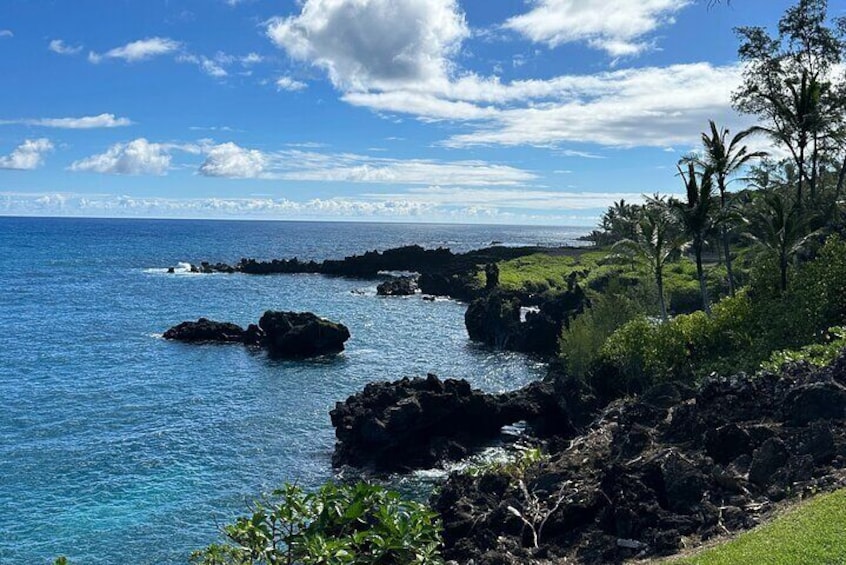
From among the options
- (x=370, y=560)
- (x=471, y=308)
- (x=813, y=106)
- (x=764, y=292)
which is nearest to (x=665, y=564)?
(x=370, y=560)

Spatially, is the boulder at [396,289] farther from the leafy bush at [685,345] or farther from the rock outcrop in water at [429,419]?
the leafy bush at [685,345]

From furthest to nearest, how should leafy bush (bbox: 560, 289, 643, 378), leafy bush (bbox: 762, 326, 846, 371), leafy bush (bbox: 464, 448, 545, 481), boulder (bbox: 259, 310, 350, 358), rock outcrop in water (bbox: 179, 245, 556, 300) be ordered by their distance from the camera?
rock outcrop in water (bbox: 179, 245, 556, 300) → boulder (bbox: 259, 310, 350, 358) → leafy bush (bbox: 560, 289, 643, 378) → leafy bush (bbox: 464, 448, 545, 481) → leafy bush (bbox: 762, 326, 846, 371)

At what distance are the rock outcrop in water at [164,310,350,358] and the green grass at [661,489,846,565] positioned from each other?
63969 mm

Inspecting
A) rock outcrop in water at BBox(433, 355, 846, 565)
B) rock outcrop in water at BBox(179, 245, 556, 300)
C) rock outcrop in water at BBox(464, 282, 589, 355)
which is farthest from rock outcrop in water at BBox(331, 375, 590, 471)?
rock outcrop in water at BBox(179, 245, 556, 300)

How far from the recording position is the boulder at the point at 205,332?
86.0 m

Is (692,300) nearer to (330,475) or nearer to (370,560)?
(330,475)

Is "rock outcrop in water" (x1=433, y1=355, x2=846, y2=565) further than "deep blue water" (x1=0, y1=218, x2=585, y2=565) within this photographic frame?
No

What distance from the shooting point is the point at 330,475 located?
140 ft

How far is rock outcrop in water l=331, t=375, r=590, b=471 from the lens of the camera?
4462 centimetres

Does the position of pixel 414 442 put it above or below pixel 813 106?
below

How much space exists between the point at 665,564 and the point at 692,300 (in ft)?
255

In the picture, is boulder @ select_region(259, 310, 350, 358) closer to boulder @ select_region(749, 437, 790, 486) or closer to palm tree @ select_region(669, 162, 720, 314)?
palm tree @ select_region(669, 162, 720, 314)

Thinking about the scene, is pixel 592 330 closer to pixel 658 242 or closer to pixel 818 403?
pixel 658 242

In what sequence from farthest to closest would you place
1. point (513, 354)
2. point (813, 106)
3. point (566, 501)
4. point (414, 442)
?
point (513, 354)
point (813, 106)
point (414, 442)
point (566, 501)
